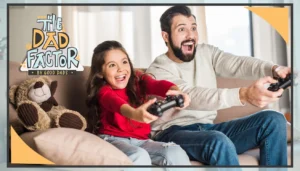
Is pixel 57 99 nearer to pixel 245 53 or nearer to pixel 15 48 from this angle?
pixel 15 48

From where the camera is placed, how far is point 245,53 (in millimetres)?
2062

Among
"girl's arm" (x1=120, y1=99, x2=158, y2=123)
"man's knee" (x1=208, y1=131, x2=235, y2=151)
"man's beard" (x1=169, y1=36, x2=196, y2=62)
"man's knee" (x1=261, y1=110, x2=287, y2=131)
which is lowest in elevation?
"man's knee" (x1=208, y1=131, x2=235, y2=151)

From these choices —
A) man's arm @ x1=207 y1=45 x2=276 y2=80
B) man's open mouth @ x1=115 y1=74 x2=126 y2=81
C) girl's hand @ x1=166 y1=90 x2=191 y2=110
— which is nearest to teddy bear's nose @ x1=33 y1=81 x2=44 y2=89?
man's open mouth @ x1=115 y1=74 x2=126 y2=81

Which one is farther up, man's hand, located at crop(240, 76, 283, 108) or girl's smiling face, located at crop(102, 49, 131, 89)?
girl's smiling face, located at crop(102, 49, 131, 89)

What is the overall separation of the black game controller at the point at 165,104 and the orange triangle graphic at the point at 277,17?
55 centimetres

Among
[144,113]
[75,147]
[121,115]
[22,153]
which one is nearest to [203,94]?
[144,113]

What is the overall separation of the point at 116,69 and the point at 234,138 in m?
0.64

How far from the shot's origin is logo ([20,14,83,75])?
6.71ft

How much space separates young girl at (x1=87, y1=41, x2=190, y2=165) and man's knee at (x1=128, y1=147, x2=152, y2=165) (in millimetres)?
41

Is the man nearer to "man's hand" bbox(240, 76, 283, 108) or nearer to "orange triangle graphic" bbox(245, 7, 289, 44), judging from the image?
"man's hand" bbox(240, 76, 283, 108)

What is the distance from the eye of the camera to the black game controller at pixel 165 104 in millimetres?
1993

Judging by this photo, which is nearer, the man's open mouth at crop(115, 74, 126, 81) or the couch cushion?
the couch cushion

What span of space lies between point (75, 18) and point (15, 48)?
318 mm

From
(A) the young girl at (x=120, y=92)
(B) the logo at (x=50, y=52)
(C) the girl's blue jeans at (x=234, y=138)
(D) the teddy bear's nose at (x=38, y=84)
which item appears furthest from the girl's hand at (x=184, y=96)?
(D) the teddy bear's nose at (x=38, y=84)
